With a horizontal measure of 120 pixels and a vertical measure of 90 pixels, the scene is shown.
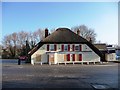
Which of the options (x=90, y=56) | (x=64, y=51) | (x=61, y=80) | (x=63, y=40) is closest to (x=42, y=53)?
(x=64, y=51)

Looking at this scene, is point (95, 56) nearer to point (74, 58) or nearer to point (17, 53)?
point (74, 58)

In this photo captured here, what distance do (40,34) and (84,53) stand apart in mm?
46413

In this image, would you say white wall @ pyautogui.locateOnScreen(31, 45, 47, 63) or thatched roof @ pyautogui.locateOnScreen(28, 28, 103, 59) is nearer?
white wall @ pyautogui.locateOnScreen(31, 45, 47, 63)

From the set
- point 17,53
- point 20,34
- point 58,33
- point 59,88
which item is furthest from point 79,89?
point 20,34

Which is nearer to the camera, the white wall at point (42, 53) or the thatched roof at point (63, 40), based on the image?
the white wall at point (42, 53)

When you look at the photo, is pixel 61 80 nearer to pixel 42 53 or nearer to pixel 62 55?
pixel 62 55

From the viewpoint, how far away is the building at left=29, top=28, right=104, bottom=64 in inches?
1874

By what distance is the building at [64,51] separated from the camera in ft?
156

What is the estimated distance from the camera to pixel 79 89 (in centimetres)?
1303

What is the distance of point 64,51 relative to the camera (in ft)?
158

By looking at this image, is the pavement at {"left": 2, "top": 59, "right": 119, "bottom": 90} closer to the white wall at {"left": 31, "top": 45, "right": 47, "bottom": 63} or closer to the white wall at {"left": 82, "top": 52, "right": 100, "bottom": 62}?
the white wall at {"left": 31, "top": 45, "right": 47, "bottom": 63}

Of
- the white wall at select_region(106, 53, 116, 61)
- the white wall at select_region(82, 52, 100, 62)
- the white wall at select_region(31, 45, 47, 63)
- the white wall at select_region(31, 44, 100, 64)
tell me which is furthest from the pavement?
the white wall at select_region(106, 53, 116, 61)

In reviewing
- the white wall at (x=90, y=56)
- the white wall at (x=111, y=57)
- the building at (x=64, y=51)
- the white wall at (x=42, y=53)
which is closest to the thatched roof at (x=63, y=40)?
the building at (x=64, y=51)

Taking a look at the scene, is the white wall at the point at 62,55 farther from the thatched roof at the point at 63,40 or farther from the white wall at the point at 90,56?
the thatched roof at the point at 63,40
